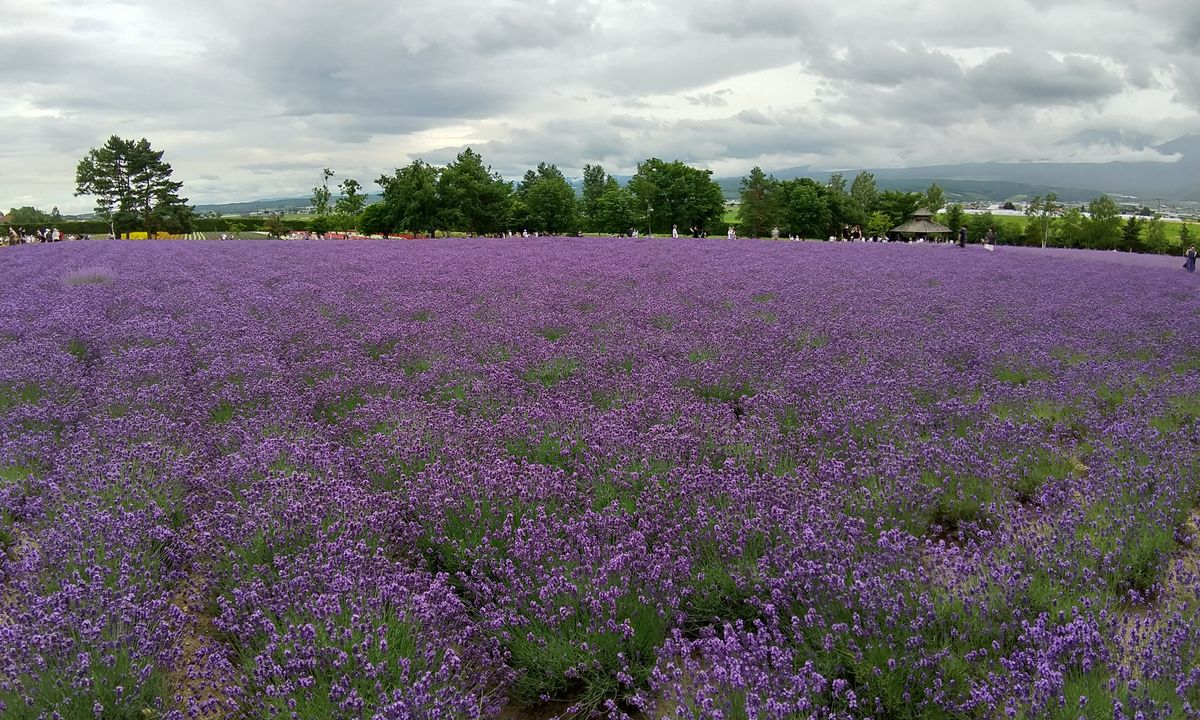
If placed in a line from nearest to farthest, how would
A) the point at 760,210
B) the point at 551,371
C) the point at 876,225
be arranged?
the point at 551,371 → the point at 760,210 → the point at 876,225

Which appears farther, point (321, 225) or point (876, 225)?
point (876, 225)

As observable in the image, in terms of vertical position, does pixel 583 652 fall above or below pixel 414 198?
below

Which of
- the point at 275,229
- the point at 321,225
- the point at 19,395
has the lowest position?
the point at 19,395

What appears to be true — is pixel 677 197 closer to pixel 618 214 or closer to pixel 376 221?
pixel 618 214

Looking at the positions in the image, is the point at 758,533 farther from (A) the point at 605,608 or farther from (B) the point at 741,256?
(B) the point at 741,256

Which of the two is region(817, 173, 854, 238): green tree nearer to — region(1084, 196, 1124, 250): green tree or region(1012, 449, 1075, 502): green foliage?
region(1084, 196, 1124, 250): green tree

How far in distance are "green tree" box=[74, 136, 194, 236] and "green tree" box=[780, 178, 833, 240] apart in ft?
A: 174

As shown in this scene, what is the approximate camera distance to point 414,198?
43.9 metres

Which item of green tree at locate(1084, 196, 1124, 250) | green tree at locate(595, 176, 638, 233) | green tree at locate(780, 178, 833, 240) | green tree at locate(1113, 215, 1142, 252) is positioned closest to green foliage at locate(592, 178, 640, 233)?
green tree at locate(595, 176, 638, 233)

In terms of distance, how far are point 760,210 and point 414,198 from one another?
1107 inches

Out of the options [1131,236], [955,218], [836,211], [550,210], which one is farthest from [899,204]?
[550,210]

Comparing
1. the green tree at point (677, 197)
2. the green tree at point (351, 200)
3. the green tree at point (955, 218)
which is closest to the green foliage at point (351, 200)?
the green tree at point (351, 200)

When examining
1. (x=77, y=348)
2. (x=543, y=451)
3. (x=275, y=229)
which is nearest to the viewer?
(x=543, y=451)

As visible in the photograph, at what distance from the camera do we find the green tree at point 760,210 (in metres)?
55.2
